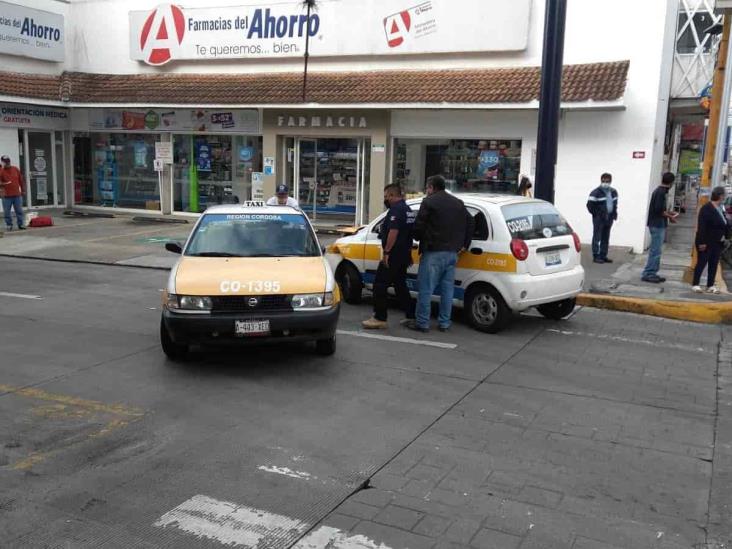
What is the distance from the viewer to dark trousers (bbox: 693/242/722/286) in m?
10.9

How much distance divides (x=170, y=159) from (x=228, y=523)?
1908 centimetres

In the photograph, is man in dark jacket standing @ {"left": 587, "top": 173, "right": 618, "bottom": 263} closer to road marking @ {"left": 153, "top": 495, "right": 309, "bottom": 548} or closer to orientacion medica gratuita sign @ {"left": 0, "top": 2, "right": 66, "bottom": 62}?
road marking @ {"left": 153, "top": 495, "right": 309, "bottom": 548}

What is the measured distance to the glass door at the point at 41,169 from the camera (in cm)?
2217

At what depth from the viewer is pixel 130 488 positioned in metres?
4.42

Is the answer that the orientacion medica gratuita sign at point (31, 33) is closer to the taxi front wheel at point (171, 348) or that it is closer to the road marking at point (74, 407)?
the taxi front wheel at point (171, 348)

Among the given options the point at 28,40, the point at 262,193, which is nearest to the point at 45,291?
the point at 262,193

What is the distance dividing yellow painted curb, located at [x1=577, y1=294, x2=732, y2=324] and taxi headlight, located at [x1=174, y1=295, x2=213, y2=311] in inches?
247

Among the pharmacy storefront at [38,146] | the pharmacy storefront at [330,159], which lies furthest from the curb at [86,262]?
the pharmacy storefront at [38,146]

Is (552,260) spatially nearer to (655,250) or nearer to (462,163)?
(655,250)

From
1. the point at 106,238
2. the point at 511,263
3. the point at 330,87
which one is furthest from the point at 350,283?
the point at 106,238

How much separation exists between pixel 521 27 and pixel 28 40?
47.1 ft

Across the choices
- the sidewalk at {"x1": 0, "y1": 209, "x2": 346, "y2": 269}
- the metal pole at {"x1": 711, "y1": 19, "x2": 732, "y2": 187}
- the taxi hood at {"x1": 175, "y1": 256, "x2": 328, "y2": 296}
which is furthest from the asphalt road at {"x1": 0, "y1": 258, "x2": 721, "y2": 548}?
the sidewalk at {"x1": 0, "y1": 209, "x2": 346, "y2": 269}

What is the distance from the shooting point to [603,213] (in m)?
14.4

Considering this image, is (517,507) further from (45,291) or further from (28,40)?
(28,40)
